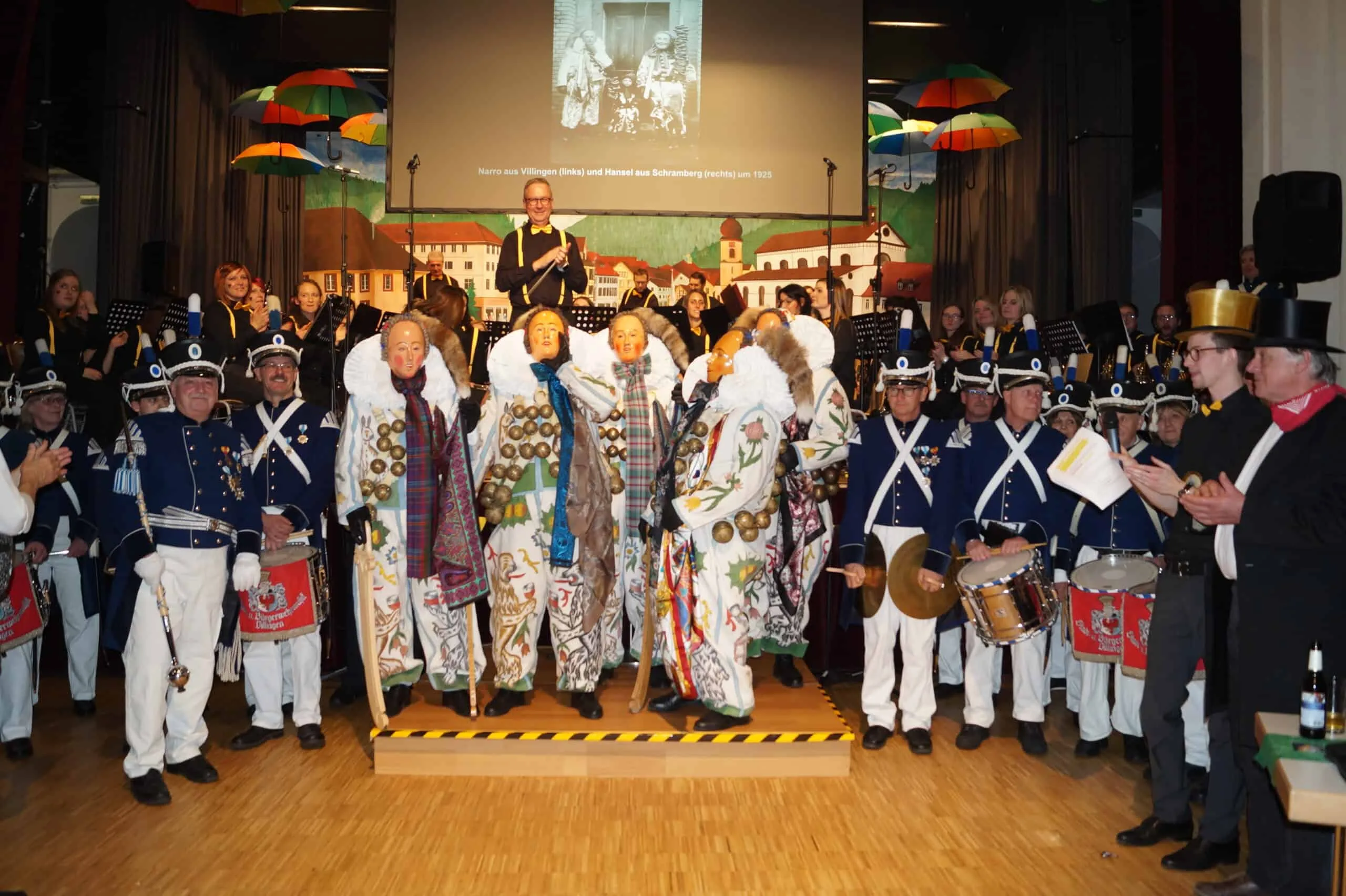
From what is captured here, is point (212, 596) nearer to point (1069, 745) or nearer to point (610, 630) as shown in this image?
point (610, 630)

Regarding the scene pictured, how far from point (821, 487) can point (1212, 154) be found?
16.0 feet

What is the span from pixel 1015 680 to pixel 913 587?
29.6 inches

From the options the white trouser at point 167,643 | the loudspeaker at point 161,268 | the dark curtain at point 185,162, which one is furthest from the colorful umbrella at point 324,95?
the white trouser at point 167,643

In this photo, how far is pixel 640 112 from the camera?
10.9 metres

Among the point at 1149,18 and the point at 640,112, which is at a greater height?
the point at 1149,18

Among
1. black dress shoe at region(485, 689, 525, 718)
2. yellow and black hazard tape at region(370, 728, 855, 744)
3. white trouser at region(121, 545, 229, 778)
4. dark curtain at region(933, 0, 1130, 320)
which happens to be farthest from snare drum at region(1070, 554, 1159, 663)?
dark curtain at region(933, 0, 1130, 320)

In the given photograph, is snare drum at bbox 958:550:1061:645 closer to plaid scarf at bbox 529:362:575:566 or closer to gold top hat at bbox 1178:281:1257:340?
gold top hat at bbox 1178:281:1257:340

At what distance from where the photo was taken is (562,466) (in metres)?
5.52

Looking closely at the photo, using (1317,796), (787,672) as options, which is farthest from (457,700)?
(1317,796)

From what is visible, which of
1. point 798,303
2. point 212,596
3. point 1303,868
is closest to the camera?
point 1303,868

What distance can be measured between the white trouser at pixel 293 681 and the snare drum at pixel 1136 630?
3879 millimetres

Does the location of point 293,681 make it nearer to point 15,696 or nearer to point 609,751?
point 15,696

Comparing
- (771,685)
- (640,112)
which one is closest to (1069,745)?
(771,685)

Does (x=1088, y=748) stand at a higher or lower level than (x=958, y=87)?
lower
